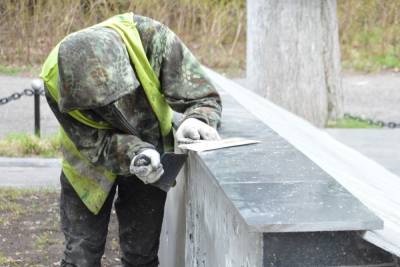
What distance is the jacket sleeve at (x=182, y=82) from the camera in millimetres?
3521

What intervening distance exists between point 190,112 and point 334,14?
17.4ft

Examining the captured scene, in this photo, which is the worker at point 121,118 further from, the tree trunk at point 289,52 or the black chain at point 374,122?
the black chain at point 374,122

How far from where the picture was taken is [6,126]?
9211mm

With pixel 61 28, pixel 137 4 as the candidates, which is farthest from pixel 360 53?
pixel 61 28

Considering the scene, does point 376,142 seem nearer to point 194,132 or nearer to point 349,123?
point 349,123

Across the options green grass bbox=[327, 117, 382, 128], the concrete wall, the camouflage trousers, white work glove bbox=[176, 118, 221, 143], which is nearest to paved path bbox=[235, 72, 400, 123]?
green grass bbox=[327, 117, 382, 128]

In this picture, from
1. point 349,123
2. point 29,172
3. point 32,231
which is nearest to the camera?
point 32,231

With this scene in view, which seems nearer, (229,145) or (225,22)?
(229,145)

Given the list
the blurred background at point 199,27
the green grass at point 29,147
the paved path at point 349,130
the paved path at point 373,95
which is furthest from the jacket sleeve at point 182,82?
the blurred background at point 199,27

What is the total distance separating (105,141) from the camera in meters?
3.49

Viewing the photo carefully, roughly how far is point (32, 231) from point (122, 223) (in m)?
2.15

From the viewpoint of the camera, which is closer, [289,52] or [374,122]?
[289,52]

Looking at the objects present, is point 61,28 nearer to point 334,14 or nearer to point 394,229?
point 334,14

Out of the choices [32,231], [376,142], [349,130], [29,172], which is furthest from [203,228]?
[349,130]
